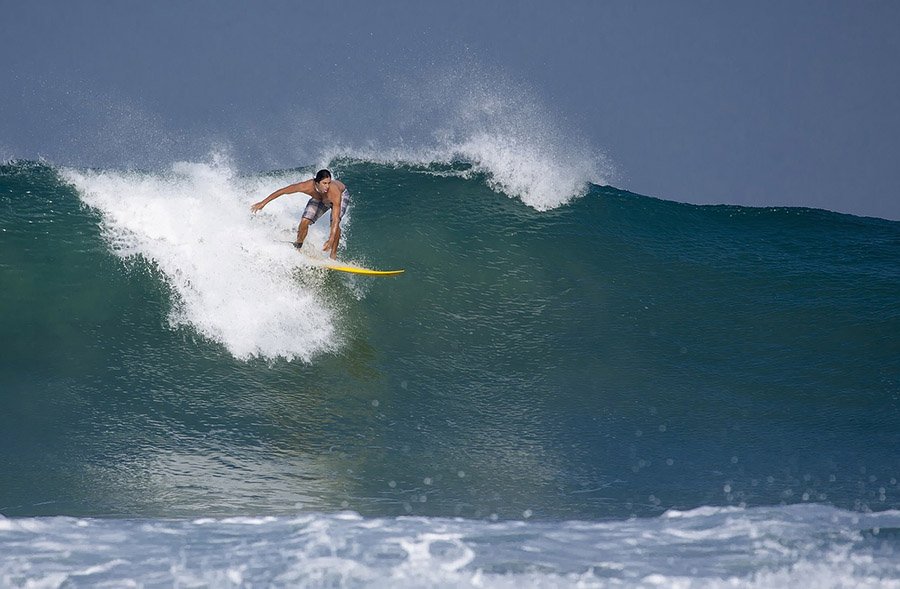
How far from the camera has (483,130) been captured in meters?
8.30

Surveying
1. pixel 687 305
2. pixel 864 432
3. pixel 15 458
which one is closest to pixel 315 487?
pixel 15 458

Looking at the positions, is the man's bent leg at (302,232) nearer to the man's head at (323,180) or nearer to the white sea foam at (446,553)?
the man's head at (323,180)

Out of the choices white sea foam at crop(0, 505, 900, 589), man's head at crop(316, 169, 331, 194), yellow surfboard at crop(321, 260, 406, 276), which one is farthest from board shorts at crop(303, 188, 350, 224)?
white sea foam at crop(0, 505, 900, 589)

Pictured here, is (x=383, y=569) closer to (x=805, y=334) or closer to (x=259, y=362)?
(x=259, y=362)

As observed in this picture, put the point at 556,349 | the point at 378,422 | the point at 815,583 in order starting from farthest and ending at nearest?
the point at 556,349
the point at 378,422
the point at 815,583

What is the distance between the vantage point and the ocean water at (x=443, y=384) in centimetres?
319

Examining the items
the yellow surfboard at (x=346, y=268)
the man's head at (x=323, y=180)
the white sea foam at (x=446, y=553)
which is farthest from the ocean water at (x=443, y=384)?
the man's head at (x=323, y=180)

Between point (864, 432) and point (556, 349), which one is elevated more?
point (556, 349)

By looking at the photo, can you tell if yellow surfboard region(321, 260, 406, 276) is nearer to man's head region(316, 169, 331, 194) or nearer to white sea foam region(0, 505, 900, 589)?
man's head region(316, 169, 331, 194)

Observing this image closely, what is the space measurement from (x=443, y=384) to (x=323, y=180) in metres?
1.69

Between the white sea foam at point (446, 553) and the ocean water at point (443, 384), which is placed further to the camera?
the ocean water at point (443, 384)

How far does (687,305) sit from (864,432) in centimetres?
184

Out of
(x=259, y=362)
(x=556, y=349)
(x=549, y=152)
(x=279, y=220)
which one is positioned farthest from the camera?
(x=549, y=152)

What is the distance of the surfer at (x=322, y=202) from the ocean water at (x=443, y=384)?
229mm
